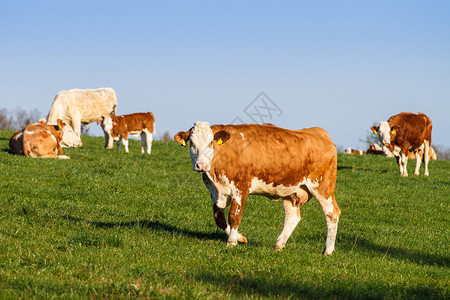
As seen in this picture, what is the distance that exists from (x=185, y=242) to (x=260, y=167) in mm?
1700

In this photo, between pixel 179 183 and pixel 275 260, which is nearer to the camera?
pixel 275 260

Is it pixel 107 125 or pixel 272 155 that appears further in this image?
pixel 107 125

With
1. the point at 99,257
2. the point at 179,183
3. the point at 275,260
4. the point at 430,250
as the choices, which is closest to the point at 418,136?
the point at 179,183

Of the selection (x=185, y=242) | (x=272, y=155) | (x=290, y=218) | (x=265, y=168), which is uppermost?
(x=272, y=155)

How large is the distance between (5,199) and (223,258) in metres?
5.84

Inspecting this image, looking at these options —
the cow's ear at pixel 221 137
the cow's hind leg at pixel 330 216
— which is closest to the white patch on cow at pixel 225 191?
the cow's ear at pixel 221 137

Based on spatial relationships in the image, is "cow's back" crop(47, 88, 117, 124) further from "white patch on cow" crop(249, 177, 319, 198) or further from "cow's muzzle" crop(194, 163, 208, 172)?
"cow's muzzle" crop(194, 163, 208, 172)

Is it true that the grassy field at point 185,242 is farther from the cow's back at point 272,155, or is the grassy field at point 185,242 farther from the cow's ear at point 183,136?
the cow's ear at point 183,136

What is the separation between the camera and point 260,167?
7.95m

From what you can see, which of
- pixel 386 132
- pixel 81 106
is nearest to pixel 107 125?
pixel 81 106

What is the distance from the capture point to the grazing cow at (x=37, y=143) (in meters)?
19.5

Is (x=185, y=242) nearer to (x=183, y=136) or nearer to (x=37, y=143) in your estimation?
(x=183, y=136)

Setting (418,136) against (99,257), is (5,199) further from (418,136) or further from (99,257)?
(418,136)

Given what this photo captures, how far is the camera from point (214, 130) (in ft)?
26.9
